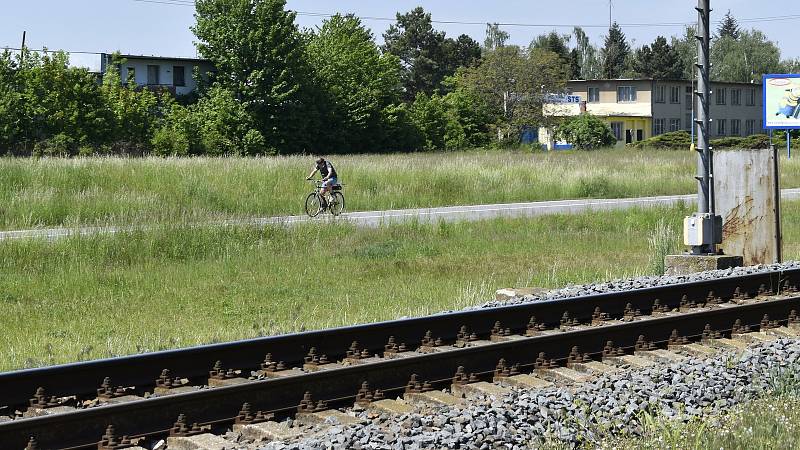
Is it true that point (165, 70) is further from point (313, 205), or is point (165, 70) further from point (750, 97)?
point (750, 97)

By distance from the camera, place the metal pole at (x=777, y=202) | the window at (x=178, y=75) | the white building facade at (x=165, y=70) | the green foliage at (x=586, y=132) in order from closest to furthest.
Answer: the metal pole at (x=777, y=202) < the white building facade at (x=165, y=70) < the window at (x=178, y=75) < the green foliage at (x=586, y=132)

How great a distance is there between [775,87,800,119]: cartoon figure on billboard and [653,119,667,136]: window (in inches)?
1456

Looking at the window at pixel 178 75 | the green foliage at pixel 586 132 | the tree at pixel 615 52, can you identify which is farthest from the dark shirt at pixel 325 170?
the tree at pixel 615 52

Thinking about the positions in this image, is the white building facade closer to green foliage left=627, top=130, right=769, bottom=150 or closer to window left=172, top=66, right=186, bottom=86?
window left=172, top=66, right=186, bottom=86

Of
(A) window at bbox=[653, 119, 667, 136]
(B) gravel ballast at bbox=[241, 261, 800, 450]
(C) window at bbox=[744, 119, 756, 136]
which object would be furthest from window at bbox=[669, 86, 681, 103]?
(B) gravel ballast at bbox=[241, 261, 800, 450]

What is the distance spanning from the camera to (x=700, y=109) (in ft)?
49.1

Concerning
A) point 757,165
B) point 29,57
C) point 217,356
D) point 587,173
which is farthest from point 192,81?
point 217,356

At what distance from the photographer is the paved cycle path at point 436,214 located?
18484 mm

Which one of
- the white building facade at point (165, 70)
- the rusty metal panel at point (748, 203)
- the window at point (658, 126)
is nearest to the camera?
the rusty metal panel at point (748, 203)

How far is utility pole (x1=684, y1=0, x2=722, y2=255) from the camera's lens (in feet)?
48.8

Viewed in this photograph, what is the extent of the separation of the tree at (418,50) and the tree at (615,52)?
40.7 meters

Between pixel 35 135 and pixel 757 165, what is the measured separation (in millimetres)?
50759

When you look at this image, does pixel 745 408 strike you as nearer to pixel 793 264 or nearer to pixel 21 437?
pixel 21 437

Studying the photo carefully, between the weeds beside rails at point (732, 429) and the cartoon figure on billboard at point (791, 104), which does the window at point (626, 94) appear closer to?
the cartoon figure on billboard at point (791, 104)
